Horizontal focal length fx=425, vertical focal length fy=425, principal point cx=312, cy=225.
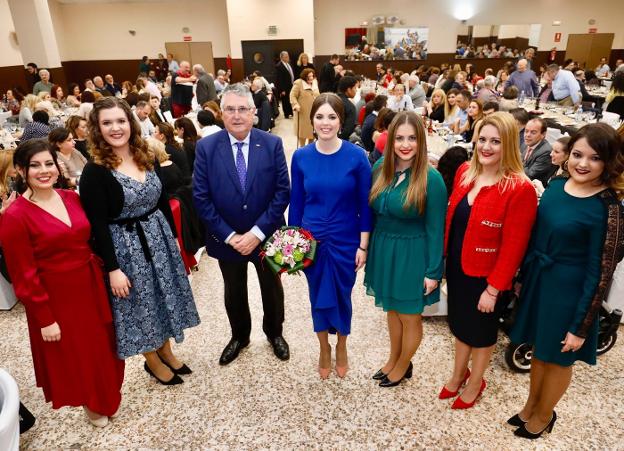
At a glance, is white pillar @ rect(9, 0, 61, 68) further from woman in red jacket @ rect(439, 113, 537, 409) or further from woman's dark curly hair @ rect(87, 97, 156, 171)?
woman in red jacket @ rect(439, 113, 537, 409)

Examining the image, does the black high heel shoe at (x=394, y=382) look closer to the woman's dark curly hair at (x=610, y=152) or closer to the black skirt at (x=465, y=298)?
the black skirt at (x=465, y=298)

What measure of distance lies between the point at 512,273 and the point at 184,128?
382 centimetres

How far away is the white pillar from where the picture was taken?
1251cm

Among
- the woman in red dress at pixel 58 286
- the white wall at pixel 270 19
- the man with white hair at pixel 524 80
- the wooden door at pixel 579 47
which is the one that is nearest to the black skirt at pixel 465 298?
the woman in red dress at pixel 58 286

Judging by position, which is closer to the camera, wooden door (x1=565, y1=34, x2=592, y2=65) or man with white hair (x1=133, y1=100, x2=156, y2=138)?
man with white hair (x1=133, y1=100, x2=156, y2=138)

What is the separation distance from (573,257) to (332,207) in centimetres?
115

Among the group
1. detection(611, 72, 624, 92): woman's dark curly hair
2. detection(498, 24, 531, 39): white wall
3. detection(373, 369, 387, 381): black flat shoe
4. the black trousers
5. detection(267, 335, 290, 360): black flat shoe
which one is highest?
detection(498, 24, 531, 39): white wall

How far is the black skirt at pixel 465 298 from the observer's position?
2.13 meters

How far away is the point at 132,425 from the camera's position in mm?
2475

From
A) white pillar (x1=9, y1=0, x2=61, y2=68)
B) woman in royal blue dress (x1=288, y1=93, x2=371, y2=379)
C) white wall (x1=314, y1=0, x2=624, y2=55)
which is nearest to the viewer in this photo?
woman in royal blue dress (x1=288, y1=93, x2=371, y2=379)

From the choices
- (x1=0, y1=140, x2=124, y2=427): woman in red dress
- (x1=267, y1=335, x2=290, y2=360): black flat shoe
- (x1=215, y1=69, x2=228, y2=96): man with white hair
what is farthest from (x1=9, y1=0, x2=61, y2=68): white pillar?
(x1=267, y1=335, x2=290, y2=360): black flat shoe

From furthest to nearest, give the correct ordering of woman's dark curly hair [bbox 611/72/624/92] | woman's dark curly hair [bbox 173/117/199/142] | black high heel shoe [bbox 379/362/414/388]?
1. woman's dark curly hair [bbox 611/72/624/92]
2. woman's dark curly hair [bbox 173/117/199/142]
3. black high heel shoe [bbox 379/362/414/388]

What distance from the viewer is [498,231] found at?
78.1 inches

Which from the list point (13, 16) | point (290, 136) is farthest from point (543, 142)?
point (13, 16)
